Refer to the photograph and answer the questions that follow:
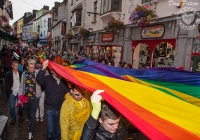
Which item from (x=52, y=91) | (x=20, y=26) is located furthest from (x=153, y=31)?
(x=20, y=26)

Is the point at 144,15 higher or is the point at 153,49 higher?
the point at 144,15

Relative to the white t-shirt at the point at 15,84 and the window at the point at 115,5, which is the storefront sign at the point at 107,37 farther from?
the white t-shirt at the point at 15,84

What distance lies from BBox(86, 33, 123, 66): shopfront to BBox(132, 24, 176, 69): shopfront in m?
1.56

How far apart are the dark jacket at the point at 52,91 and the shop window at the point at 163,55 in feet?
22.9

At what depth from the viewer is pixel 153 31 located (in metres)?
10.4

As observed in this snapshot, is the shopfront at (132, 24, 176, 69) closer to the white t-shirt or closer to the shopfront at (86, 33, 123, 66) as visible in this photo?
the shopfront at (86, 33, 123, 66)

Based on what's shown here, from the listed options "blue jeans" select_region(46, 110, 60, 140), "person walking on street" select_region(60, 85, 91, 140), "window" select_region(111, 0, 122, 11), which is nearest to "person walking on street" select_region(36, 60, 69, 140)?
"blue jeans" select_region(46, 110, 60, 140)

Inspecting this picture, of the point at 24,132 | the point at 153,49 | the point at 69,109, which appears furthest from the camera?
the point at 153,49

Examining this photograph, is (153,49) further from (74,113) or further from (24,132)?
(74,113)

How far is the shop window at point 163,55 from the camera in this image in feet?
31.1

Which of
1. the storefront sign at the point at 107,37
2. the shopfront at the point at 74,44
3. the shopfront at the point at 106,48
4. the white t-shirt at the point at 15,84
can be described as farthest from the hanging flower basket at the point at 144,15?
the shopfront at the point at 74,44

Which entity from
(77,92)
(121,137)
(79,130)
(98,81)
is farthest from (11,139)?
(121,137)

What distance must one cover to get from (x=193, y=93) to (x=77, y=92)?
90.3 inches

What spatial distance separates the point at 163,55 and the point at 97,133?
8.85 metres
